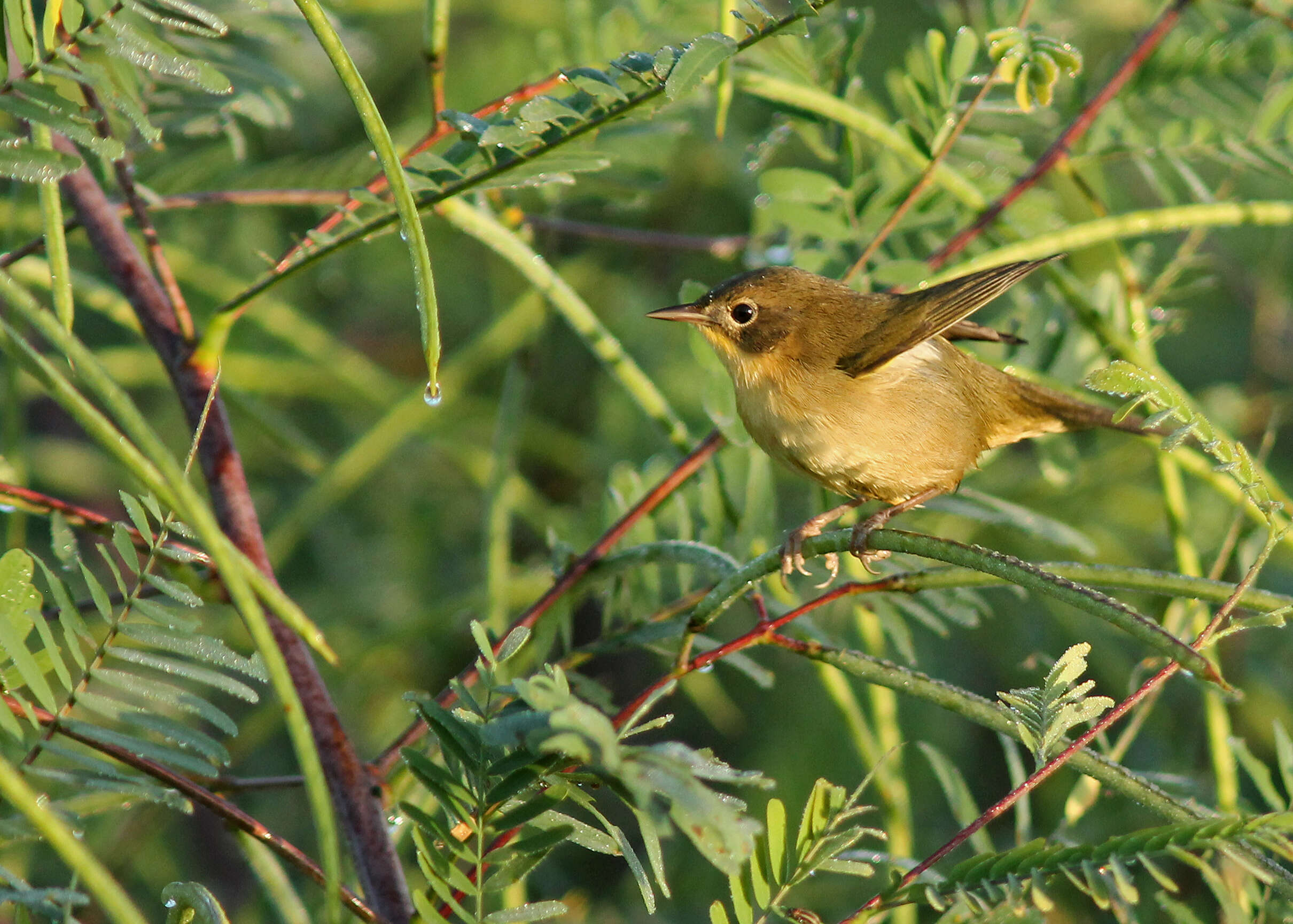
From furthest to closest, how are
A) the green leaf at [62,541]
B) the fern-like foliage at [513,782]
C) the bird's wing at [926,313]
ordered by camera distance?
the bird's wing at [926,313] < the green leaf at [62,541] < the fern-like foliage at [513,782]

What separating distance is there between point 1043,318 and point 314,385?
2.05 metres

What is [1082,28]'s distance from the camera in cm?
395

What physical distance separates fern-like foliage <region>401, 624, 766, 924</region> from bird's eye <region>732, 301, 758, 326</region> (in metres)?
1.37

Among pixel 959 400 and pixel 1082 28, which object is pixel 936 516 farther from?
pixel 1082 28

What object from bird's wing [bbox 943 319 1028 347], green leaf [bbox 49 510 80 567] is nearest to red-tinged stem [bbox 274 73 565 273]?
green leaf [bbox 49 510 80 567]

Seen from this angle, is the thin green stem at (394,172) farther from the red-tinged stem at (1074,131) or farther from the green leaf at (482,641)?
the red-tinged stem at (1074,131)

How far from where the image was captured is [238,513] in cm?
159

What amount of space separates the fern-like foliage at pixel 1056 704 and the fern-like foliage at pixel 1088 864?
0.31ft

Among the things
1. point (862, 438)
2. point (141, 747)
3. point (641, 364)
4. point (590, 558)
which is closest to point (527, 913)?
point (141, 747)

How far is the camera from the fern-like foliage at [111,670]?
1.20 metres

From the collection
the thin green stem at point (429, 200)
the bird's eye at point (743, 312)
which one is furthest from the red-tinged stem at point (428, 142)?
the bird's eye at point (743, 312)

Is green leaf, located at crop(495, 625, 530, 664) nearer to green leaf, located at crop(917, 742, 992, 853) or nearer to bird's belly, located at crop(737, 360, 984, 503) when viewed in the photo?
green leaf, located at crop(917, 742, 992, 853)

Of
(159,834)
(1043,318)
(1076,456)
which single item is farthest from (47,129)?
(159,834)

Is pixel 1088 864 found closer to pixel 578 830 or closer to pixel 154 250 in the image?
pixel 578 830
